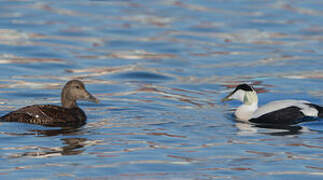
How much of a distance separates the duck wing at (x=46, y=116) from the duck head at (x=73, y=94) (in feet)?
1.64

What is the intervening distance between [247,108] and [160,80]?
13.2ft

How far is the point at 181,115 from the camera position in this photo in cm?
1234

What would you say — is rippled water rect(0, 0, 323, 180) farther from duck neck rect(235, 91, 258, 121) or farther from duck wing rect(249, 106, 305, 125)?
duck wing rect(249, 106, 305, 125)

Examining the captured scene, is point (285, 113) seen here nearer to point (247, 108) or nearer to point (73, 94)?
point (247, 108)

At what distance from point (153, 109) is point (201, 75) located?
159 inches

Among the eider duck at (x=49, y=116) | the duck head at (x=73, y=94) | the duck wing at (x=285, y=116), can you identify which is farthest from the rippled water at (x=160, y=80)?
the duck wing at (x=285, y=116)

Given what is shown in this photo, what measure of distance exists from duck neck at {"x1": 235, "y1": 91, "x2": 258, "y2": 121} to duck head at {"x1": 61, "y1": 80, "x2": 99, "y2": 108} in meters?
2.40

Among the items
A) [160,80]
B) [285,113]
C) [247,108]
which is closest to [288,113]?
[285,113]

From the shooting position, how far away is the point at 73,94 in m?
12.3

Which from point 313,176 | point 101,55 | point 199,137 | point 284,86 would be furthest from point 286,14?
point 313,176

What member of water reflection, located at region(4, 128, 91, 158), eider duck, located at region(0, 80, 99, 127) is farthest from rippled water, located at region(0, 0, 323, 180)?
eider duck, located at region(0, 80, 99, 127)

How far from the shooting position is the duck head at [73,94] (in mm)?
12258

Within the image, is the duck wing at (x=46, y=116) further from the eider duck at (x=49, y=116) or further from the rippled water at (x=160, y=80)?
the rippled water at (x=160, y=80)

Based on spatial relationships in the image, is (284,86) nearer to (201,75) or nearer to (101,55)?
(201,75)
